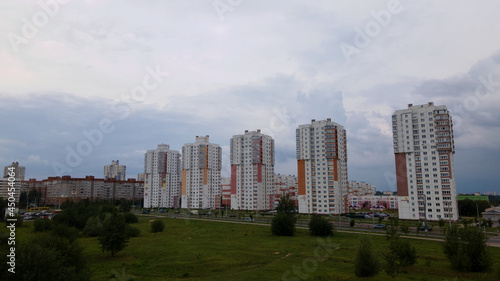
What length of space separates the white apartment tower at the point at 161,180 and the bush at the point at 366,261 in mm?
154015

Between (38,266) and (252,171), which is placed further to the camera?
(252,171)

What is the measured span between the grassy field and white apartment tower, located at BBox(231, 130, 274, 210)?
86.1 m

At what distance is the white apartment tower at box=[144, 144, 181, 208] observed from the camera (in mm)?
171125

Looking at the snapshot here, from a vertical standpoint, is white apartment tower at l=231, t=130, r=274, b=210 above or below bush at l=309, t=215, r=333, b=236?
above

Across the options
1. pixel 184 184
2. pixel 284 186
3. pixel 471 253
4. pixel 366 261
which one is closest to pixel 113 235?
pixel 366 261

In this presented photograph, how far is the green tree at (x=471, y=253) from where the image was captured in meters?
28.3

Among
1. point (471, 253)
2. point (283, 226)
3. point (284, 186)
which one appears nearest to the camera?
point (471, 253)

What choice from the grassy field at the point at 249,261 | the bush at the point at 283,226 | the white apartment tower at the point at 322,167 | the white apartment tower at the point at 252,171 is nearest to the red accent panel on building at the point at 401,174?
the white apartment tower at the point at 322,167

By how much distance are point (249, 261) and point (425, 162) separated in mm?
71223

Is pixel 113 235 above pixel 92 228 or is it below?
above

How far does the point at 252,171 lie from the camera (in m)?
136

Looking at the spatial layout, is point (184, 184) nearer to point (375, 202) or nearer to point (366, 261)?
point (375, 202)

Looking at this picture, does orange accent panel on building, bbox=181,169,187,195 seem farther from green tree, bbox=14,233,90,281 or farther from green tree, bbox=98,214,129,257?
green tree, bbox=14,233,90,281

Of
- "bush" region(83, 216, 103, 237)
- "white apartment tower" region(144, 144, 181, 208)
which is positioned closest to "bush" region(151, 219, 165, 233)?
"bush" region(83, 216, 103, 237)
